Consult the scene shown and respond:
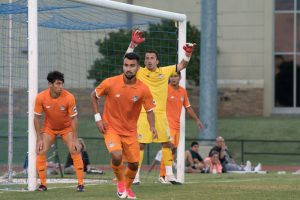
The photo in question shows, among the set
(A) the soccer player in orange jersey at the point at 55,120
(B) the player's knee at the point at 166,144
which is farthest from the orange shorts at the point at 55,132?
(B) the player's knee at the point at 166,144

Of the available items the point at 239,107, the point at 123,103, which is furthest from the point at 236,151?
the point at 123,103

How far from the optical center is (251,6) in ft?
147

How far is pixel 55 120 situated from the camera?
17719 millimetres

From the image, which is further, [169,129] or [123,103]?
[169,129]

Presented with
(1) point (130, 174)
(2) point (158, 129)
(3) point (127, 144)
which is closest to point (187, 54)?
(2) point (158, 129)

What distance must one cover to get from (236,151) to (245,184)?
15992 millimetres

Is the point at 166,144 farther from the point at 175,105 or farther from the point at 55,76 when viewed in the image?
the point at 55,76

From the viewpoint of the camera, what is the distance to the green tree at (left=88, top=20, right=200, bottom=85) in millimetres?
22516

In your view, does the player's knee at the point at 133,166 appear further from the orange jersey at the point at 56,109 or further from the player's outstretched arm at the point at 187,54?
the player's outstretched arm at the point at 187,54

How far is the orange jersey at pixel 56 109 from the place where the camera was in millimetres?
17375

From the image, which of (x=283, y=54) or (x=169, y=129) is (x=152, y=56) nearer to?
(x=169, y=129)

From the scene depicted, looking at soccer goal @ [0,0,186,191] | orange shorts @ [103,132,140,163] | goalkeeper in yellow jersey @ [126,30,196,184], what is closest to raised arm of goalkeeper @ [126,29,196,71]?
goalkeeper in yellow jersey @ [126,30,196,184]

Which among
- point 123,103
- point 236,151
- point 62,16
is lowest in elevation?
point 236,151

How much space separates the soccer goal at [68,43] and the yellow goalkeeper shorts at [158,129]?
58.3 inches
